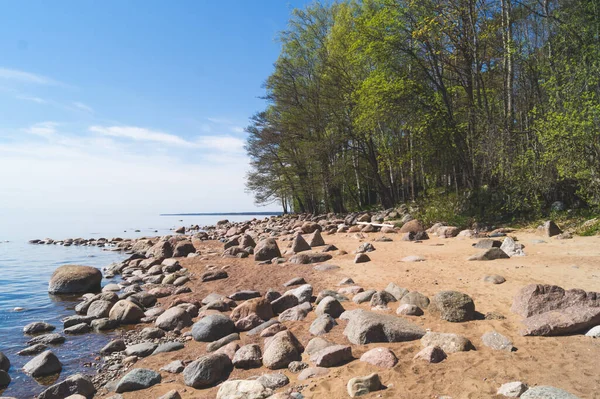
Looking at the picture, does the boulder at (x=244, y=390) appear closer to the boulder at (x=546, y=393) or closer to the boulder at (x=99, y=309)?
the boulder at (x=546, y=393)

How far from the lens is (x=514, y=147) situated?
14.0 metres

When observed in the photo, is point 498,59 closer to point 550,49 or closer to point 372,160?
point 550,49

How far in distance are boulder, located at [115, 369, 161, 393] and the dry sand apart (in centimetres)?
10

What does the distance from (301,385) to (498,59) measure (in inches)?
755

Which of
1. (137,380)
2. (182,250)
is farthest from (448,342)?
(182,250)

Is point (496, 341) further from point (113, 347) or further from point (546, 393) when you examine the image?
point (113, 347)

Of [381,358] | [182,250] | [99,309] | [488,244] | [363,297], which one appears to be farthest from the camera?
[182,250]

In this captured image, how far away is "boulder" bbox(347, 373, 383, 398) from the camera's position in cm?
382

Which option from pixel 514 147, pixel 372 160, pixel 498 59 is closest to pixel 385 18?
pixel 498 59

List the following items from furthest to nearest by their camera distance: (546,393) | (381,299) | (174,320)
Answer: (174,320), (381,299), (546,393)

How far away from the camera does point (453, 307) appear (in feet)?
18.6

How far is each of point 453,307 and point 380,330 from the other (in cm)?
134

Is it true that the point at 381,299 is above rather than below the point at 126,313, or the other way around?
above

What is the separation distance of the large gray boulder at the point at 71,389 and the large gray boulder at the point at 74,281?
7533mm
